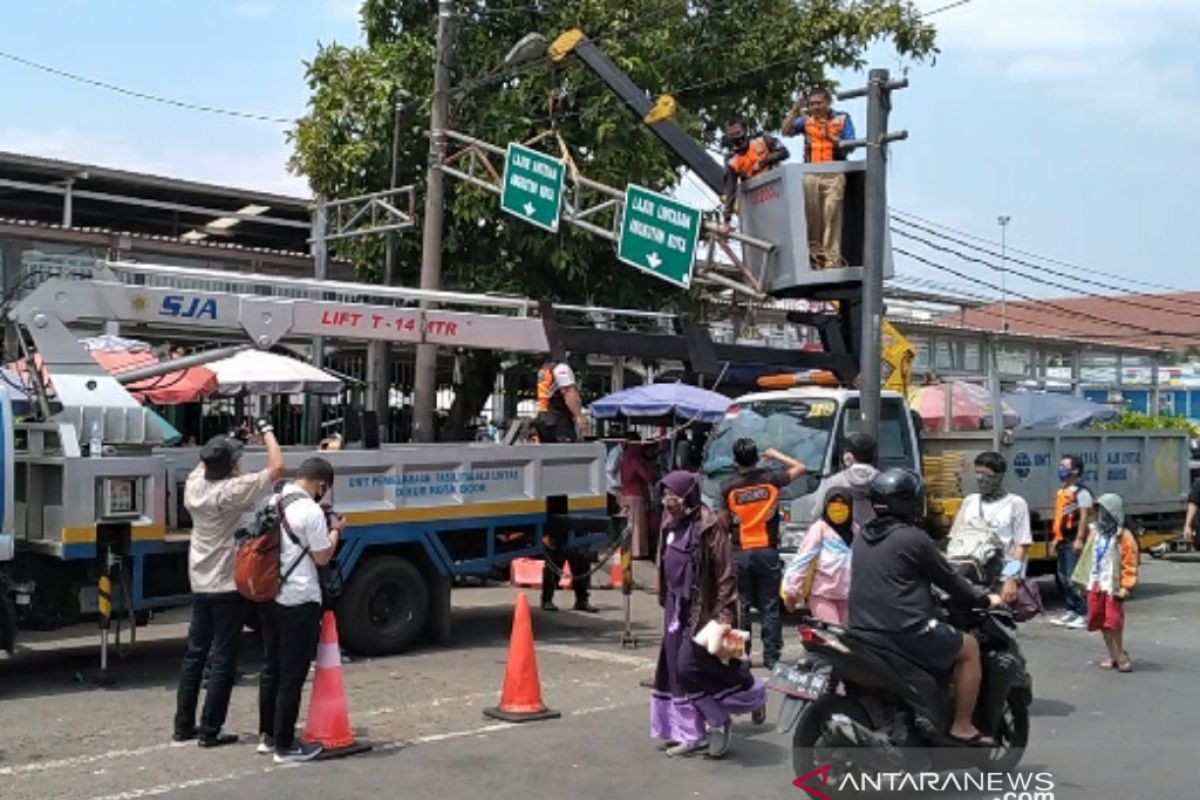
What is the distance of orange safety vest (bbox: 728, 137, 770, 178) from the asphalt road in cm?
638

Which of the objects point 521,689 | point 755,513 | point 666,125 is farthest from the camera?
point 666,125

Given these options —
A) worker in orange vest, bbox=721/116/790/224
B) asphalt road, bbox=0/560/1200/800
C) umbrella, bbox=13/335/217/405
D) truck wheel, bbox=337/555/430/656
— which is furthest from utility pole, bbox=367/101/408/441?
asphalt road, bbox=0/560/1200/800

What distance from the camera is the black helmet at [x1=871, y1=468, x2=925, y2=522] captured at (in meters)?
6.30

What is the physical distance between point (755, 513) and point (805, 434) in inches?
125

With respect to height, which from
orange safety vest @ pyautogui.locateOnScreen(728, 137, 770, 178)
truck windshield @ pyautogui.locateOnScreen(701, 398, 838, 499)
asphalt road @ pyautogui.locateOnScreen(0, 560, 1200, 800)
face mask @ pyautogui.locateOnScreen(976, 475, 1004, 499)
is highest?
orange safety vest @ pyautogui.locateOnScreen(728, 137, 770, 178)

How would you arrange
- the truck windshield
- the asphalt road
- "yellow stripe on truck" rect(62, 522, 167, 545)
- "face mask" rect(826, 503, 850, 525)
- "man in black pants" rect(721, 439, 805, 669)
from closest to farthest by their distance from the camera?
the asphalt road → "face mask" rect(826, 503, 850, 525) → "yellow stripe on truck" rect(62, 522, 167, 545) → "man in black pants" rect(721, 439, 805, 669) → the truck windshield

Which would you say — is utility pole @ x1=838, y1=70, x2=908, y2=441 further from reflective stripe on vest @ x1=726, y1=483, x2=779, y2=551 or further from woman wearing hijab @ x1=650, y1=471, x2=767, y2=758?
woman wearing hijab @ x1=650, y1=471, x2=767, y2=758

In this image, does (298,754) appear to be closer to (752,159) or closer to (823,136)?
(823,136)

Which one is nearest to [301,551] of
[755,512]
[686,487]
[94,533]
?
[686,487]

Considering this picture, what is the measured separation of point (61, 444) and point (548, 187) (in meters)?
7.62

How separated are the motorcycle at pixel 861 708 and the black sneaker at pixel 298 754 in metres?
Result: 2.53

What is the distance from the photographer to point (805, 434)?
12.6m

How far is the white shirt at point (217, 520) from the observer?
7512mm

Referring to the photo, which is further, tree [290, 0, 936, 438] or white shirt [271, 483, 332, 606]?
tree [290, 0, 936, 438]
